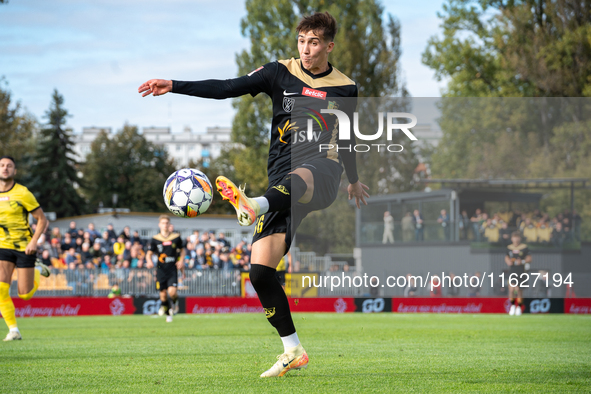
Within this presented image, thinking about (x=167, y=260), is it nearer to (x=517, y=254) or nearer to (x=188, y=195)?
(x=517, y=254)

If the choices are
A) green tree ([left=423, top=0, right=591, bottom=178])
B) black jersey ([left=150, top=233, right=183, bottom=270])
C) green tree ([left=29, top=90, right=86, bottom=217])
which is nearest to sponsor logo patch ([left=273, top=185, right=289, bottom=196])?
black jersey ([left=150, top=233, right=183, bottom=270])

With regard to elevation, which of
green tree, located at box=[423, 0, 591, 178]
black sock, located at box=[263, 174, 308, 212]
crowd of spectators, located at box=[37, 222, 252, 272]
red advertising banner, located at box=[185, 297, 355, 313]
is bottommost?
red advertising banner, located at box=[185, 297, 355, 313]

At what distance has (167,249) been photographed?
592 inches

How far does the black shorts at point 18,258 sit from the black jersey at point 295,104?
5.57 meters

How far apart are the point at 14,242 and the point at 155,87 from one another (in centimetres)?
557

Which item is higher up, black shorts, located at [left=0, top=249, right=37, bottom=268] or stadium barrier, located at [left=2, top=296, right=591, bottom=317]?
black shorts, located at [left=0, top=249, right=37, bottom=268]

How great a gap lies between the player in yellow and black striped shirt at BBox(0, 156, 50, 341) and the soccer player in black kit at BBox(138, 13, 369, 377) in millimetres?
5283

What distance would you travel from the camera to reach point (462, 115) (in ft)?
94.2

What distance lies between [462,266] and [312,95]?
47.2 feet

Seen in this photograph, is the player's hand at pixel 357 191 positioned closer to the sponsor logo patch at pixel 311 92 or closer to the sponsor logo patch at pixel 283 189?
the sponsor logo patch at pixel 311 92

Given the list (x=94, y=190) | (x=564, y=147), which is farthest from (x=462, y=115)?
(x=94, y=190)

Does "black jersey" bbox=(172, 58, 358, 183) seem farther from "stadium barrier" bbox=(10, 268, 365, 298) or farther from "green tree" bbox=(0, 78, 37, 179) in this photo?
"green tree" bbox=(0, 78, 37, 179)

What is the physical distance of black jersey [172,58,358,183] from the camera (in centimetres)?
Answer: 520

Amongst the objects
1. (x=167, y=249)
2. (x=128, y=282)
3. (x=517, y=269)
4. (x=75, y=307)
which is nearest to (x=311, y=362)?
(x=167, y=249)
